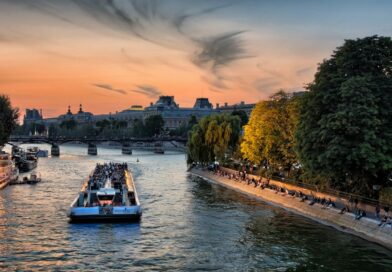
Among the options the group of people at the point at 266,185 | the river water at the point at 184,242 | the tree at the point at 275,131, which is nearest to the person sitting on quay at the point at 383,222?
the river water at the point at 184,242

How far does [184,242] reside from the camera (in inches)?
1773

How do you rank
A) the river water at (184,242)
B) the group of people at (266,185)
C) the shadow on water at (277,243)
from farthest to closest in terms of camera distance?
the group of people at (266,185) → the shadow on water at (277,243) → the river water at (184,242)

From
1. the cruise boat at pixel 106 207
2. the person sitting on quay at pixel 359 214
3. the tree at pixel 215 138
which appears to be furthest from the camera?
the tree at pixel 215 138

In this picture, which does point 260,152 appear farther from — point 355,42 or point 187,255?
point 187,255

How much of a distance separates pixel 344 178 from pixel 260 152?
27.0m

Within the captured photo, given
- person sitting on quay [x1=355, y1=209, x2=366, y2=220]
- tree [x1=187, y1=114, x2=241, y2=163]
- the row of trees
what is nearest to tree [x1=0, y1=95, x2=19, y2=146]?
tree [x1=187, y1=114, x2=241, y2=163]

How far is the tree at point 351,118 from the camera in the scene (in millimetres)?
49031

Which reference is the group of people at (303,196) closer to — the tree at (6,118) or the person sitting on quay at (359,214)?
the person sitting on quay at (359,214)

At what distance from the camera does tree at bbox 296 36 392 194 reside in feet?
161

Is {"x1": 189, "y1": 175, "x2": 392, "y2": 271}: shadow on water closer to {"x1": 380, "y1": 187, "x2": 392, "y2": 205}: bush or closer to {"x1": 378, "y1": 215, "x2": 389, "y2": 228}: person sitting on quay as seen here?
{"x1": 378, "y1": 215, "x2": 389, "y2": 228}: person sitting on quay

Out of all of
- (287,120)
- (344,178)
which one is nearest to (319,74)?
(344,178)

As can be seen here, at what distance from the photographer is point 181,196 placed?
75375 mm

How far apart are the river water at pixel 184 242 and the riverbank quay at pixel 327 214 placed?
0.98 metres

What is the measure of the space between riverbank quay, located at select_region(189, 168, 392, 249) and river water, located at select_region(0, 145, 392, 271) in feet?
3.21
